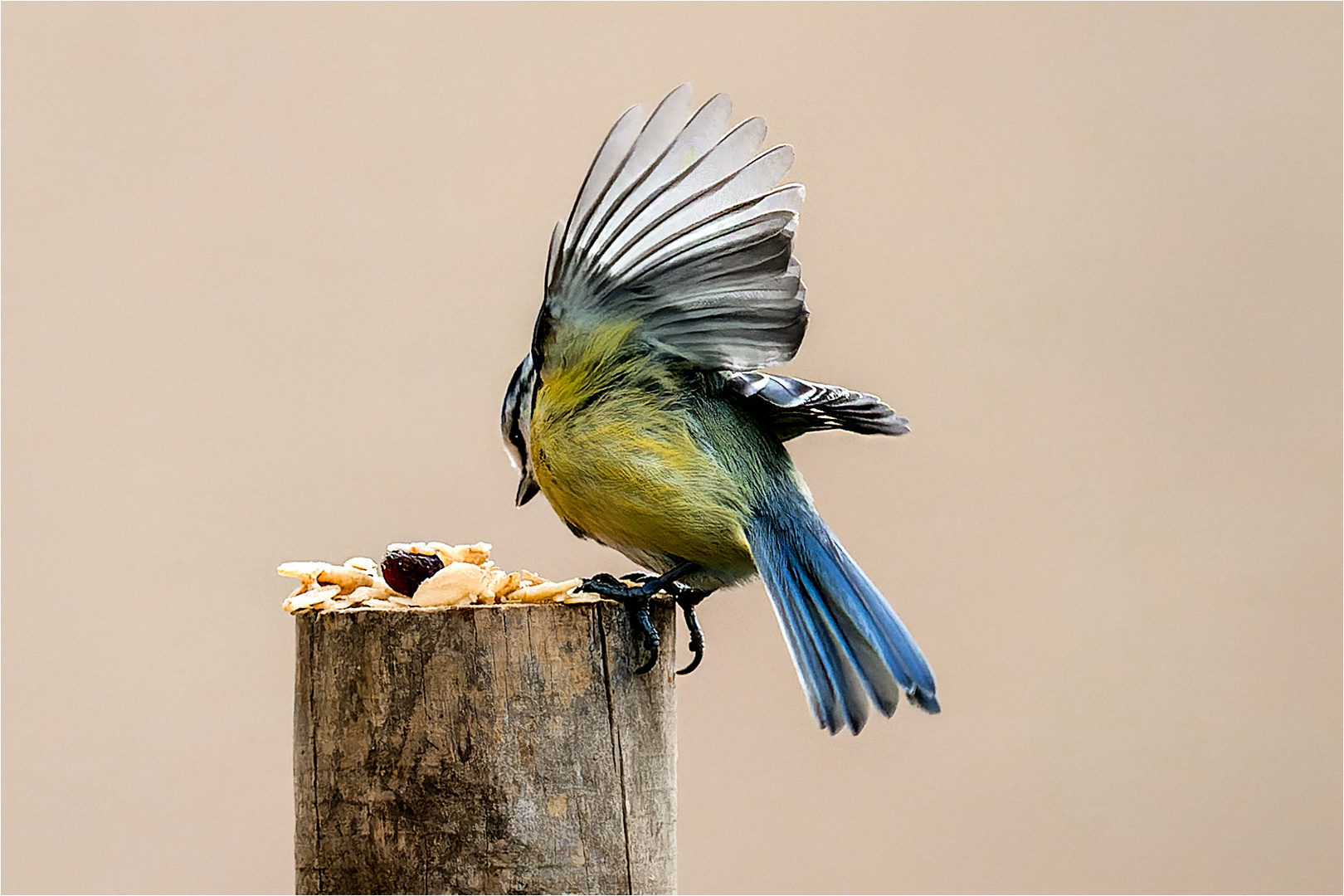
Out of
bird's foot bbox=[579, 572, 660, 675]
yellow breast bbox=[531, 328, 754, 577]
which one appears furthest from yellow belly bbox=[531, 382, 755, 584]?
bird's foot bbox=[579, 572, 660, 675]

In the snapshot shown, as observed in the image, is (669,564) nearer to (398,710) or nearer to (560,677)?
(560,677)

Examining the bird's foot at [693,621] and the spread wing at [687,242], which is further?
the bird's foot at [693,621]

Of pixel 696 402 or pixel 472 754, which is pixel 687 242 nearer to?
pixel 696 402

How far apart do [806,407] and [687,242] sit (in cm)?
28

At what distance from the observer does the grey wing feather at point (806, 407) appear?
63.4 inches

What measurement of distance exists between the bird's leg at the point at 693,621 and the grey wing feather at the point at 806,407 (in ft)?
0.73

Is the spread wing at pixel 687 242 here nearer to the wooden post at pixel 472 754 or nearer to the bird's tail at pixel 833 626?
the bird's tail at pixel 833 626

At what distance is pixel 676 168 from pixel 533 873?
0.74 meters

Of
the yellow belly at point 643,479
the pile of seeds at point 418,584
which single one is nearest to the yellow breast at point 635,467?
the yellow belly at point 643,479

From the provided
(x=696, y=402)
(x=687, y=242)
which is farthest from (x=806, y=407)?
(x=687, y=242)

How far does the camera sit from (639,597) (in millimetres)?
1464

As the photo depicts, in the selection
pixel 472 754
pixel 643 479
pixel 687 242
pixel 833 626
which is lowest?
pixel 472 754

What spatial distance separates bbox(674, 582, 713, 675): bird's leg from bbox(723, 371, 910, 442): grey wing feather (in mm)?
224

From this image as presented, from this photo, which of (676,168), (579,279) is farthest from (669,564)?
(676,168)
